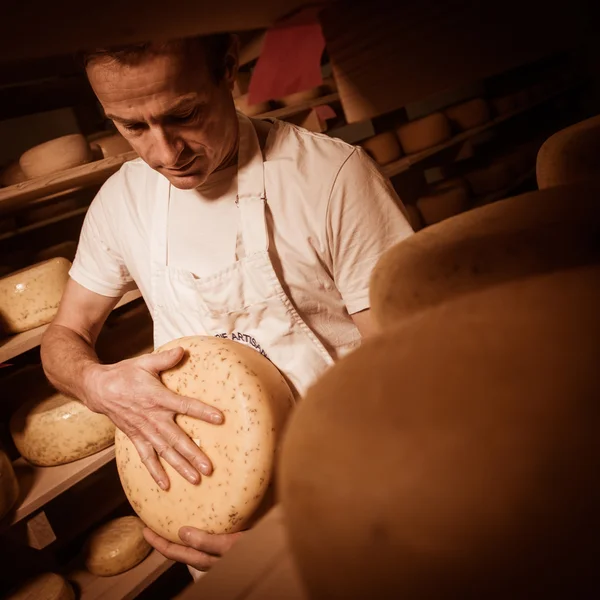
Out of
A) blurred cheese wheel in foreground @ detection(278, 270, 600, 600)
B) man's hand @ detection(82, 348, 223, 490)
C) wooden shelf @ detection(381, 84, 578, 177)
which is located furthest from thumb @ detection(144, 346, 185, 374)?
wooden shelf @ detection(381, 84, 578, 177)

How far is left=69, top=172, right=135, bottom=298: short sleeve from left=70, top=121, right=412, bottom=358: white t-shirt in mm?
84

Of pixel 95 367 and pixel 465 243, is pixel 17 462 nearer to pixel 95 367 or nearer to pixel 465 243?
pixel 95 367

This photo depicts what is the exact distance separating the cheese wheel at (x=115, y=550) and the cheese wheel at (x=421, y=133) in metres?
2.64

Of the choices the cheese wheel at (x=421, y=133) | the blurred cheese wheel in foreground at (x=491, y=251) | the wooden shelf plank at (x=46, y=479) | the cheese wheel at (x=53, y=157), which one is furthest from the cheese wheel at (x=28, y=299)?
the cheese wheel at (x=421, y=133)

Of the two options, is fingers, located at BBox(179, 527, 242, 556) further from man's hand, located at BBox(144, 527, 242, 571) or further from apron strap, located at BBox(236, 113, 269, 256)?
apron strap, located at BBox(236, 113, 269, 256)

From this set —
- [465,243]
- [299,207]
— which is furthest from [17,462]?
[465,243]

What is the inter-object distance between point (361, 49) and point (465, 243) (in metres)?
0.16

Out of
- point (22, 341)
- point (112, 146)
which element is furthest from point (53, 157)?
point (22, 341)

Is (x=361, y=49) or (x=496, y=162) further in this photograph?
(x=496, y=162)

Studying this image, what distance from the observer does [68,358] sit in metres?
1.39

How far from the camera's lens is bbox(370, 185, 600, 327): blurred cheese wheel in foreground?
335 mm

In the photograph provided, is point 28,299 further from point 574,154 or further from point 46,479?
point 574,154

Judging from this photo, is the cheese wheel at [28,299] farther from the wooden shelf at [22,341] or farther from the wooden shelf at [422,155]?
the wooden shelf at [422,155]

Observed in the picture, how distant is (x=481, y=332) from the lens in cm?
24
